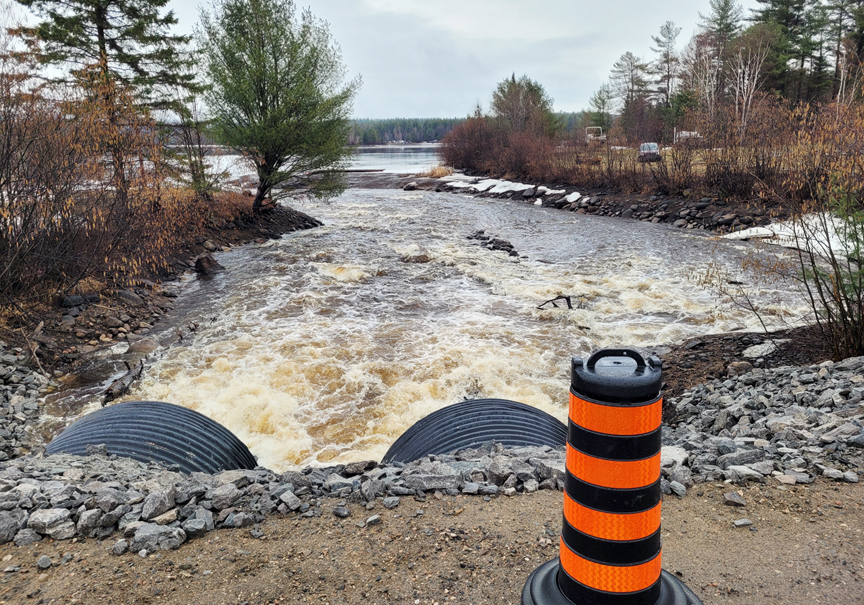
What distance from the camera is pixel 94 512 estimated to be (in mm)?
3611

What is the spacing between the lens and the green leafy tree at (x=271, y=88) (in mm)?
21188

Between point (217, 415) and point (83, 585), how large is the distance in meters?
4.34

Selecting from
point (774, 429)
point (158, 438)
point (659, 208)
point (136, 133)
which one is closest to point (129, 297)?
point (136, 133)

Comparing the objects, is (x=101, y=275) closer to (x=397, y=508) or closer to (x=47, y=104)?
(x=47, y=104)

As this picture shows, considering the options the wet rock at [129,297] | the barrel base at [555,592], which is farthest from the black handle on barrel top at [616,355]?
the wet rock at [129,297]

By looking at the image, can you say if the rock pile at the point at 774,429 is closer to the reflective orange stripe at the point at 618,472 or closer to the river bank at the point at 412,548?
the river bank at the point at 412,548

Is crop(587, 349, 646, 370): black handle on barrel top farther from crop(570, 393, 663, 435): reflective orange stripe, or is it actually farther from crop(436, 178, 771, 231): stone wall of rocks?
crop(436, 178, 771, 231): stone wall of rocks

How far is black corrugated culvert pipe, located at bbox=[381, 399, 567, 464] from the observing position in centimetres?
503

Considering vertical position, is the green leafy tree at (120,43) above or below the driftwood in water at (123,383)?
above

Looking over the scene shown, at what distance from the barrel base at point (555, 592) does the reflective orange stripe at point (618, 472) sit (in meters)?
0.65

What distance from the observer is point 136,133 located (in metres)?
12.2

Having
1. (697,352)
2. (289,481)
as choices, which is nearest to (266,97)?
(697,352)

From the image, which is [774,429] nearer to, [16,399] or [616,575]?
[616,575]

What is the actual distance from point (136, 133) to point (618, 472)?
13.1 metres
